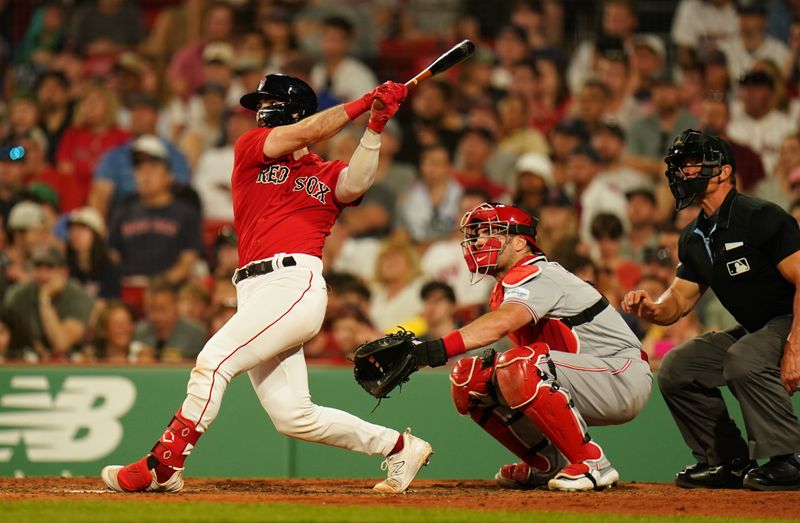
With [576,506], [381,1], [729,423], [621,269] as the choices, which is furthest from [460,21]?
[576,506]

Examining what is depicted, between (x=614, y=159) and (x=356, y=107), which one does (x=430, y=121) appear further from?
(x=356, y=107)

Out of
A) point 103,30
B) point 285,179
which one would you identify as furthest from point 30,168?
point 285,179

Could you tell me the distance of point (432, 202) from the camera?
10672 mm

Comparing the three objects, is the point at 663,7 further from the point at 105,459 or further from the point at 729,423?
the point at 105,459

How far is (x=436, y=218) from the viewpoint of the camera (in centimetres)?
1061

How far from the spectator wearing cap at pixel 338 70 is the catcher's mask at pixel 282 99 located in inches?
226

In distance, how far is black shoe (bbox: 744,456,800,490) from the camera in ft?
18.9

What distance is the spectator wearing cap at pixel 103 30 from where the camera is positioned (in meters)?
12.6

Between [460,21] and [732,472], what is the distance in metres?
7.00

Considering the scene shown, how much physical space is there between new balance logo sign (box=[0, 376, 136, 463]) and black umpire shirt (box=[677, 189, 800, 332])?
11.9 feet

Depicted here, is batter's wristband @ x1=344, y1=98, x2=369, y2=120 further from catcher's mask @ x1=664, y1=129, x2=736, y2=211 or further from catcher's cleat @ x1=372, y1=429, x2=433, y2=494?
catcher's mask @ x1=664, y1=129, x2=736, y2=211

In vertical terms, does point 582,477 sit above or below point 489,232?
below

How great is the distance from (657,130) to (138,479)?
6.62 metres

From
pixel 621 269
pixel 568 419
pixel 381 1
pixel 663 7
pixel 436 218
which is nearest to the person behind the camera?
pixel 568 419
